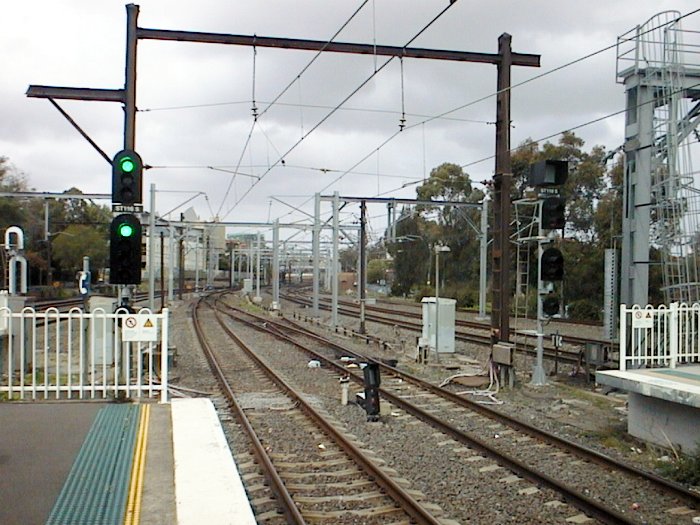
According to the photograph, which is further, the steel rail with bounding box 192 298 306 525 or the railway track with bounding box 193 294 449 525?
the railway track with bounding box 193 294 449 525

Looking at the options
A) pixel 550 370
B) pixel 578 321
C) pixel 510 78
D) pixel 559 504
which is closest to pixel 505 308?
pixel 550 370

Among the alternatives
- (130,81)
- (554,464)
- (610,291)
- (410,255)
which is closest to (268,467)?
(554,464)

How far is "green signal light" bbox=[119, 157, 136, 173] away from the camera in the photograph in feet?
31.4

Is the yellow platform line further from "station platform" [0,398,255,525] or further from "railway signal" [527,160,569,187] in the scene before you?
"railway signal" [527,160,569,187]

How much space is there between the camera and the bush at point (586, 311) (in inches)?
1353

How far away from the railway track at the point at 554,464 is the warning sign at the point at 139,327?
4.00m

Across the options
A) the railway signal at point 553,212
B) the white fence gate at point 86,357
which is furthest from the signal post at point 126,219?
the railway signal at point 553,212

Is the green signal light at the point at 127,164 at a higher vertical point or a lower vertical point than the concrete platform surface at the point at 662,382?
higher

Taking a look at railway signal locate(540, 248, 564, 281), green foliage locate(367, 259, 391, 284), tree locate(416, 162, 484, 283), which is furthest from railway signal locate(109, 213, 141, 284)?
green foliage locate(367, 259, 391, 284)

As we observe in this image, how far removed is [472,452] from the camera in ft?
29.9

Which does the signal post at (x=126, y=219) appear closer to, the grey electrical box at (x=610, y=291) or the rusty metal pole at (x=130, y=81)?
the rusty metal pole at (x=130, y=81)

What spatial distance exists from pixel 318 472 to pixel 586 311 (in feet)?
94.7

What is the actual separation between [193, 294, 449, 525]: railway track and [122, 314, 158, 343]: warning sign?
1.93 metres

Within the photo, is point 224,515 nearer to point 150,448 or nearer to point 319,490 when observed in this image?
point 150,448
